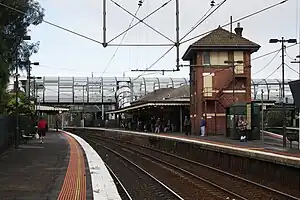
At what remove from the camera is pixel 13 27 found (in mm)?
26719

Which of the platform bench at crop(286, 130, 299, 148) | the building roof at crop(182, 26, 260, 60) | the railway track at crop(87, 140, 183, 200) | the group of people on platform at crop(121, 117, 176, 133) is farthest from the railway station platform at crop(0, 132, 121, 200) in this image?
the group of people on platform at crop(121, 117, 176, 133)

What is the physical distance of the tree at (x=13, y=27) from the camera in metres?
21.5

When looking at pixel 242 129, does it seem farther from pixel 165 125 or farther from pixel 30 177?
pixel 165 125

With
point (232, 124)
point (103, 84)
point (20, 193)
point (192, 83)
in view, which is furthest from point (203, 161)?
point (103, 84)

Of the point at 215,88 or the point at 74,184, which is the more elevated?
the point at 215,88

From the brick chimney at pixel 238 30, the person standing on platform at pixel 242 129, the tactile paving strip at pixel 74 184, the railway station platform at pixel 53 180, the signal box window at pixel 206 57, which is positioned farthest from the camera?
the brick chimney at pixel 238 30

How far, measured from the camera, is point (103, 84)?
91188 millimetres

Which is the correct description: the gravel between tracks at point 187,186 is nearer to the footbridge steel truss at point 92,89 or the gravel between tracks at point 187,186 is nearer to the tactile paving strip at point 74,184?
the tactile paving strip at point 74,184

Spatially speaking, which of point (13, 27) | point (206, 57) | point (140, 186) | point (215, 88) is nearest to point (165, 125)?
point (215, 88)

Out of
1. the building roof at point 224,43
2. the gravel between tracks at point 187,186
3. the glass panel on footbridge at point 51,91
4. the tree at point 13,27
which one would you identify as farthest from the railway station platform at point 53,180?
the glass panel on footbridge at point 51,91

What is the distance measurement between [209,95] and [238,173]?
29867 mm

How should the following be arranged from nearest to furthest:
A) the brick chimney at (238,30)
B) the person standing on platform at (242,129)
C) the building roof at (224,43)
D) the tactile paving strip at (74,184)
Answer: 1. the tactile paving strip at (74,184)
2. the person standing on platform at (242,129)
3. the building roof at (224,43)
4. the brick chimney at (238,30)

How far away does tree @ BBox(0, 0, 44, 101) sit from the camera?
2146 cm

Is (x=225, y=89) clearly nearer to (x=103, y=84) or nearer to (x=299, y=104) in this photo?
(x=299, y=104)
